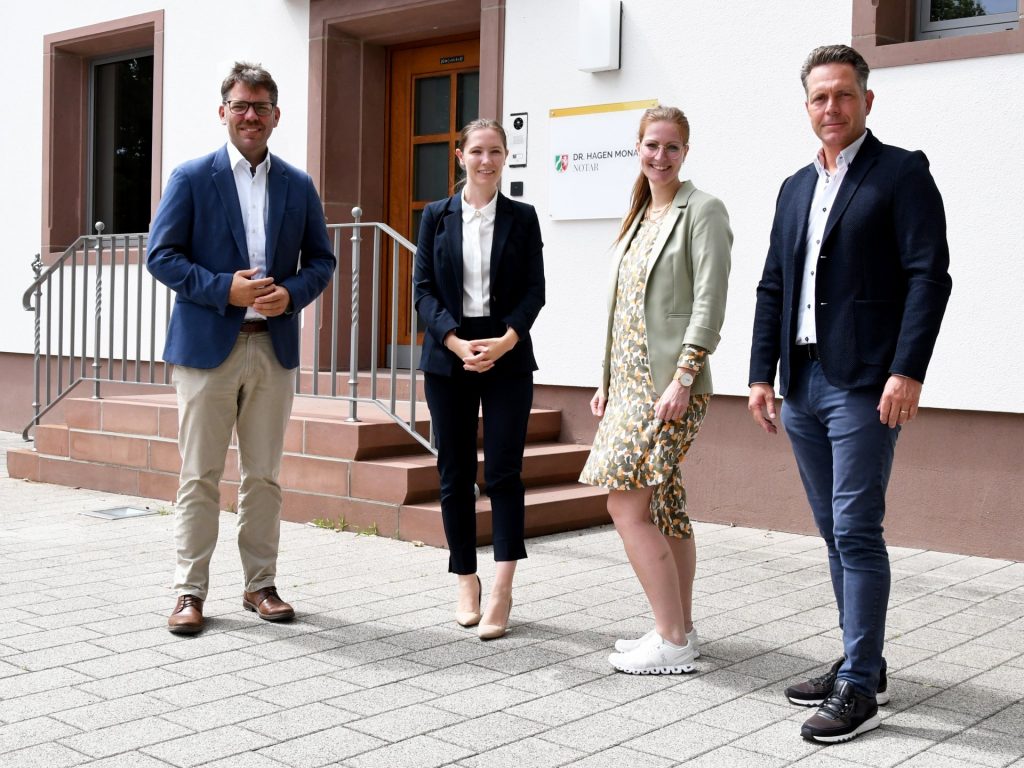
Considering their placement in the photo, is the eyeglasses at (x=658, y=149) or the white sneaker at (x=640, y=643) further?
the white sneaker at (x=640, y=643)

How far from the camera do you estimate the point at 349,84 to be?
8.42m

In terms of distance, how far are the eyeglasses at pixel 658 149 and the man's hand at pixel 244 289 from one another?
1.34 m

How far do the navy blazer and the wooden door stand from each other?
5125 mm

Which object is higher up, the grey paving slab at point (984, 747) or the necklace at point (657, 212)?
the necklace at point (657, 212)

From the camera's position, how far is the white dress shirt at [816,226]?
3.28 m

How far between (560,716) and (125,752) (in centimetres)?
112

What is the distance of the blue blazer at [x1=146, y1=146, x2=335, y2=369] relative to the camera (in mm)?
4137

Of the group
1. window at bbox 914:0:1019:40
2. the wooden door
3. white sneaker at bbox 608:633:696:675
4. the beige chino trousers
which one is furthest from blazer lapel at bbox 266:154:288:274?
the wooden door

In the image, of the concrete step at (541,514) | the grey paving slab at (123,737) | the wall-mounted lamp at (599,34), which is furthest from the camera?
the wall-mounted lamp at (599,34)

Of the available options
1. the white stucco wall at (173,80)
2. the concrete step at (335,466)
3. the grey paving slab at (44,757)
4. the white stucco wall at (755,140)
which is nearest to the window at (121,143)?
the white stucco wall at (173,80)

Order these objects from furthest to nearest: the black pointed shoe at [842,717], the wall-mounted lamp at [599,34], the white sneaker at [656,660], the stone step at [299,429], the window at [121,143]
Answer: the window at [121,143] → the wall-mounted lamp at [599,34] → the stone step at [299,429] → the white sneaker at [656,660] → the black pointed shoe at [842,717]

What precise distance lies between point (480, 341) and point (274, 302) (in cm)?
72

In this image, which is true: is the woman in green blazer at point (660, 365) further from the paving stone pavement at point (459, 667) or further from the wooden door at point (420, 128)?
the wooden door at point (420, 128)

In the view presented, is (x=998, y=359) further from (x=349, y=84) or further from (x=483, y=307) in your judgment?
(x=349, y=84)
